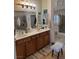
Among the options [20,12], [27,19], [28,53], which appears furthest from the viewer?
[27,19]

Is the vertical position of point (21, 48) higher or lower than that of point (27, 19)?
lower

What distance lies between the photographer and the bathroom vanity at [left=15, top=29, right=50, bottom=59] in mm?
2760

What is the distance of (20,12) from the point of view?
131 inches

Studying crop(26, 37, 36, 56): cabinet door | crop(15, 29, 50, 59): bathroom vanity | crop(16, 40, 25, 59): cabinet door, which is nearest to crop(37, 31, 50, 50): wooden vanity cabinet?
crop(15, 29, 50, 59): bathroom vanity

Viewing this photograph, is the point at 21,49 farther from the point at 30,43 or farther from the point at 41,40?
the point at 41,40

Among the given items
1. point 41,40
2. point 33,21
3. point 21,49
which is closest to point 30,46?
point 21,49

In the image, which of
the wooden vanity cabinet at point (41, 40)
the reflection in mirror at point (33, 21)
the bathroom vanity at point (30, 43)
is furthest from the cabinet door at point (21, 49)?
the reflection in mirror at point (33, 21)

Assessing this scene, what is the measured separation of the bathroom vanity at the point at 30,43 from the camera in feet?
9.05

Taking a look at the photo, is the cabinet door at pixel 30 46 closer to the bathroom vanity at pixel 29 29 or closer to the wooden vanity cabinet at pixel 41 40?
the bathroom vanity at pixel 29 29
